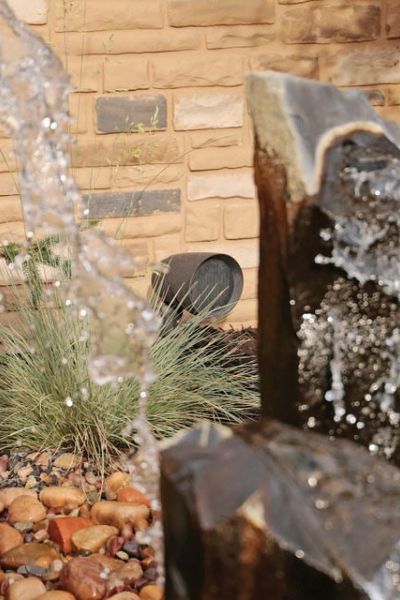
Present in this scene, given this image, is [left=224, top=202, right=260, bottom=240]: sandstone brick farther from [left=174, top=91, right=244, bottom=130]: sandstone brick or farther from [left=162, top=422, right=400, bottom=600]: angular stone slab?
[left=162, top=422, right=400, bottom=600]: angular stone slab

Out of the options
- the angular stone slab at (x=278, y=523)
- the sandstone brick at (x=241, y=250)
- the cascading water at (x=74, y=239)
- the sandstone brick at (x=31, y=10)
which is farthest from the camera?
the sandstone brick at (x=241, y=250)

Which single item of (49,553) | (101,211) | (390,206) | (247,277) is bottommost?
(49,553)

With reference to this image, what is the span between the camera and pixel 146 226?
17.5 feet

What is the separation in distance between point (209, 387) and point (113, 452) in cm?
47

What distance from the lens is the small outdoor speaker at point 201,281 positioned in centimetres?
478

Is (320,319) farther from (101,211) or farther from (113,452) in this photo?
(101,211)

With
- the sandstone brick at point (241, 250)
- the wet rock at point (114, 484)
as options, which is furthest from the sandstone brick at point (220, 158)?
the wet rock at point (114, 484)

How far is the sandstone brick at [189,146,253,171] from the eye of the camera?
17.7ft

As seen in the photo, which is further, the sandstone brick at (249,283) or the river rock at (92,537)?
the sandstone brick at (249,283)

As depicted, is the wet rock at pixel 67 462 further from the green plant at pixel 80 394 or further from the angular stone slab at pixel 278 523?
the angular stone slab at pixel 278 523

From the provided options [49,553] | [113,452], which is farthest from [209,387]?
[49,553]

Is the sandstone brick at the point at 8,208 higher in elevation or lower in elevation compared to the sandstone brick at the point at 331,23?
lower

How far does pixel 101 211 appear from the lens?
5.23 meters

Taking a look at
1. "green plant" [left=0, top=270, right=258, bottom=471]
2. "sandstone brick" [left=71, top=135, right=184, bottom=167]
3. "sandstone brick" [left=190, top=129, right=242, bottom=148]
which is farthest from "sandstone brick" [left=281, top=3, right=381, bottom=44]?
"green plant" [left=0, top=270, right=258, bottom=471]
